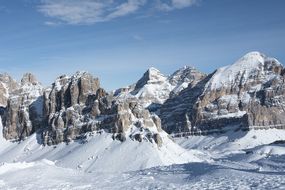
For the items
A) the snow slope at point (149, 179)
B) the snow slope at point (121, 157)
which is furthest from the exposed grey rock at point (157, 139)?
the snow slope at point (149, 179)

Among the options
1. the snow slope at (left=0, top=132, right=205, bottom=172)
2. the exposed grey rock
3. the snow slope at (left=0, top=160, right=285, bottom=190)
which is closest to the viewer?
the snow slope at (left=0, top=160, right=285, bottom=190)

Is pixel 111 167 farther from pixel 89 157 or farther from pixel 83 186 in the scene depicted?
pixel 83 186

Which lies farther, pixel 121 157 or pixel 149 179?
pixel 121 157

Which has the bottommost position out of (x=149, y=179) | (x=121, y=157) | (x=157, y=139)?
(x=149, y=179)

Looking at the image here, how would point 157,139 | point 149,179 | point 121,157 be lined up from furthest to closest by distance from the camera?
point 157,139 < point 121,157 < point 149,179

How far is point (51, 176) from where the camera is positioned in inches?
2329

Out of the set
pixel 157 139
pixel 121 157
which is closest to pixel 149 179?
pixel 121 157

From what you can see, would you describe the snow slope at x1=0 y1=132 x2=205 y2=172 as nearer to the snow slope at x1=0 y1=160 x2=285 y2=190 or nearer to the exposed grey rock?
the exposed grey rock

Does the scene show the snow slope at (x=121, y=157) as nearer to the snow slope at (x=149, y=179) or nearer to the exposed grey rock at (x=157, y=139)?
the exposed grey rock at (x=157, y=139)

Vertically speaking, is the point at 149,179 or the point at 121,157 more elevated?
the point at 121,157

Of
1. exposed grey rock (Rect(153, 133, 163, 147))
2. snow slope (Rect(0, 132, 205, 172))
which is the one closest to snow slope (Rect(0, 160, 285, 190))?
snow slope (Rect(0, 132, 205, 172))

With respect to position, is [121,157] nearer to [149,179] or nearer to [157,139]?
[157,139]

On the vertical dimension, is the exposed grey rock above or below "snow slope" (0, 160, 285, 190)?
above

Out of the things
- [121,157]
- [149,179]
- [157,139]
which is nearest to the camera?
[149,179]
